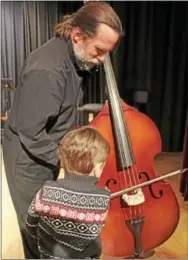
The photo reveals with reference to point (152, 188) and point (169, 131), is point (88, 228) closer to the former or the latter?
point (152, 188)

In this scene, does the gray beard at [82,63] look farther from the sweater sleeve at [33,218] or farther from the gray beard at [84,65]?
the sweater sleeve at [33,218]

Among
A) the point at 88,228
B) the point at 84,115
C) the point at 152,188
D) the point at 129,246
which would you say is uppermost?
the point at 88,228

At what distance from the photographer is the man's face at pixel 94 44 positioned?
1180 millimetres

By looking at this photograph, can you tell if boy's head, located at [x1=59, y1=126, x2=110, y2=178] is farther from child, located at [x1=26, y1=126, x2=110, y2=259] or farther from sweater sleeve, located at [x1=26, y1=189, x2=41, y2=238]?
sweater sleeve, located at [x1=26, y1=189, x2=41, y2=238]

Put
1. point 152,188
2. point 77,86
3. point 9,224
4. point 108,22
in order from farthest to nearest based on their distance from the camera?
point 9,224
point 152,188
point 77,86
point 108,22

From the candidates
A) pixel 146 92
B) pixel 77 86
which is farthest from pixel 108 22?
pixel 146 92

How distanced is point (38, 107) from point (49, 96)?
0.16ft

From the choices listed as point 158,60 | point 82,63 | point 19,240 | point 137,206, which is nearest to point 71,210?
point 82,63

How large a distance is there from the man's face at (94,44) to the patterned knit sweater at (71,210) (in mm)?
411

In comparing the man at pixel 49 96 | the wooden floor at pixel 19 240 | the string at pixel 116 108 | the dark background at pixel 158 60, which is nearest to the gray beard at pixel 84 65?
the man at pixel 49 96

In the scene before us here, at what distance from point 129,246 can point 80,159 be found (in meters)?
0.72

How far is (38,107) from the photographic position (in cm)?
113

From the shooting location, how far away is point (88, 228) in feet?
3.46

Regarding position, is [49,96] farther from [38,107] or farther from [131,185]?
[131,185]
